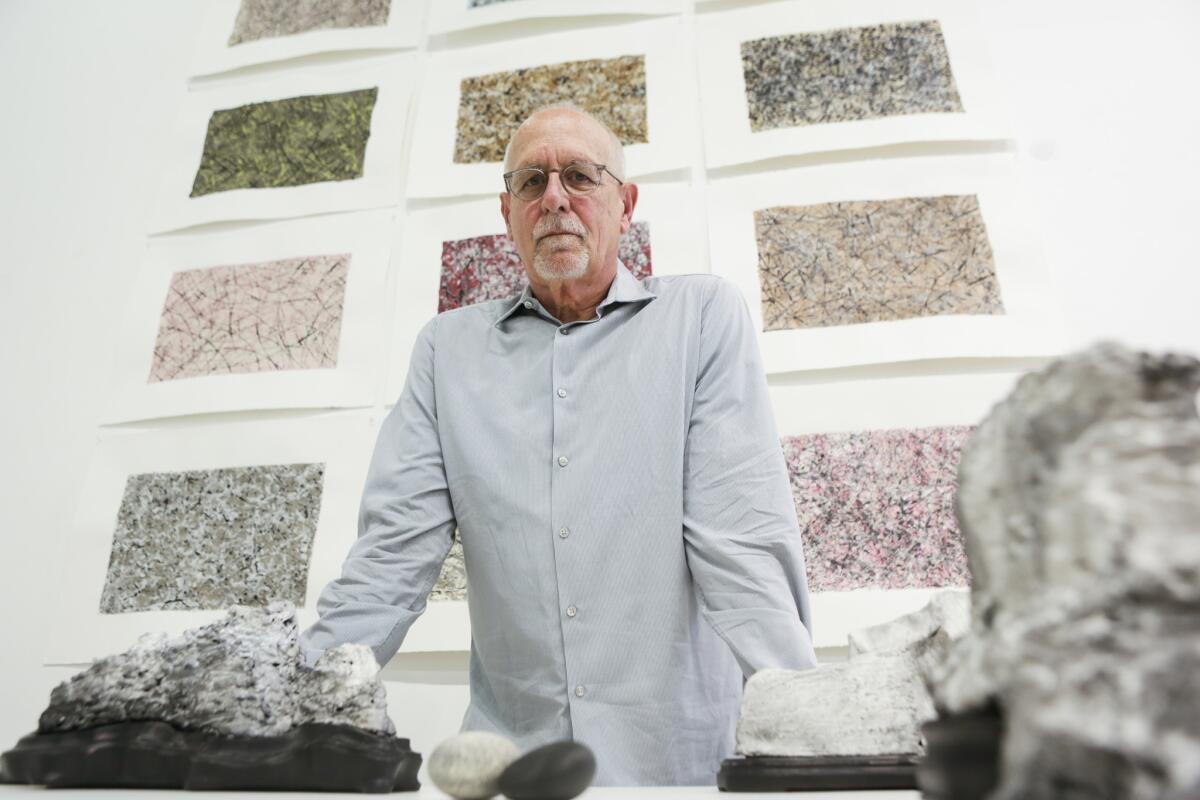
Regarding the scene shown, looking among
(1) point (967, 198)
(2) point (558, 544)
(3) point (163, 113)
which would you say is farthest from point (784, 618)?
(3) point (163, 113)

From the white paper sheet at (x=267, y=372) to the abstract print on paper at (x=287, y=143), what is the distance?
0.13 metres

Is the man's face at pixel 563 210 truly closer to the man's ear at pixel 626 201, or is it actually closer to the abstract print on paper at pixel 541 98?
the man's ear at pixel 626 201

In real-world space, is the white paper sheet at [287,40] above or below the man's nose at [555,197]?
above

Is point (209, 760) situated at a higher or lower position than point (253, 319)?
lower

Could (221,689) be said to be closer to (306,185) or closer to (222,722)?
(222,722)

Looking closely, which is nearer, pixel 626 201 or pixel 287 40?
pixel 626 201

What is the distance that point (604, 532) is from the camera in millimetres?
1244

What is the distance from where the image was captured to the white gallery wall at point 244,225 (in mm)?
1723

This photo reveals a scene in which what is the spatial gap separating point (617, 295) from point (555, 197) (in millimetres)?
186

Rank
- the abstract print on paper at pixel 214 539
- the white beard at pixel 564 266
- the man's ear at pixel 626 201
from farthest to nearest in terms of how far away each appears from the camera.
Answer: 1. the abstract print on paper at pixel 214 539
2. the man's ear at pixel 626 201
3. the white beard at pixel 564 266

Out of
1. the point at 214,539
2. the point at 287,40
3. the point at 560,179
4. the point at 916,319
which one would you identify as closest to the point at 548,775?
the point at 560,179

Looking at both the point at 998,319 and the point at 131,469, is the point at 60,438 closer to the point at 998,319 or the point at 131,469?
the point at 131,469

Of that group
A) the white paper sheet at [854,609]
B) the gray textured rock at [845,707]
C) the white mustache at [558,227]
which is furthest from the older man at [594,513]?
the white paper sheet at [854,609]

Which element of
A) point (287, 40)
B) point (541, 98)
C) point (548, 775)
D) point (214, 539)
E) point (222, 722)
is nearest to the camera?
point (548, 775)
